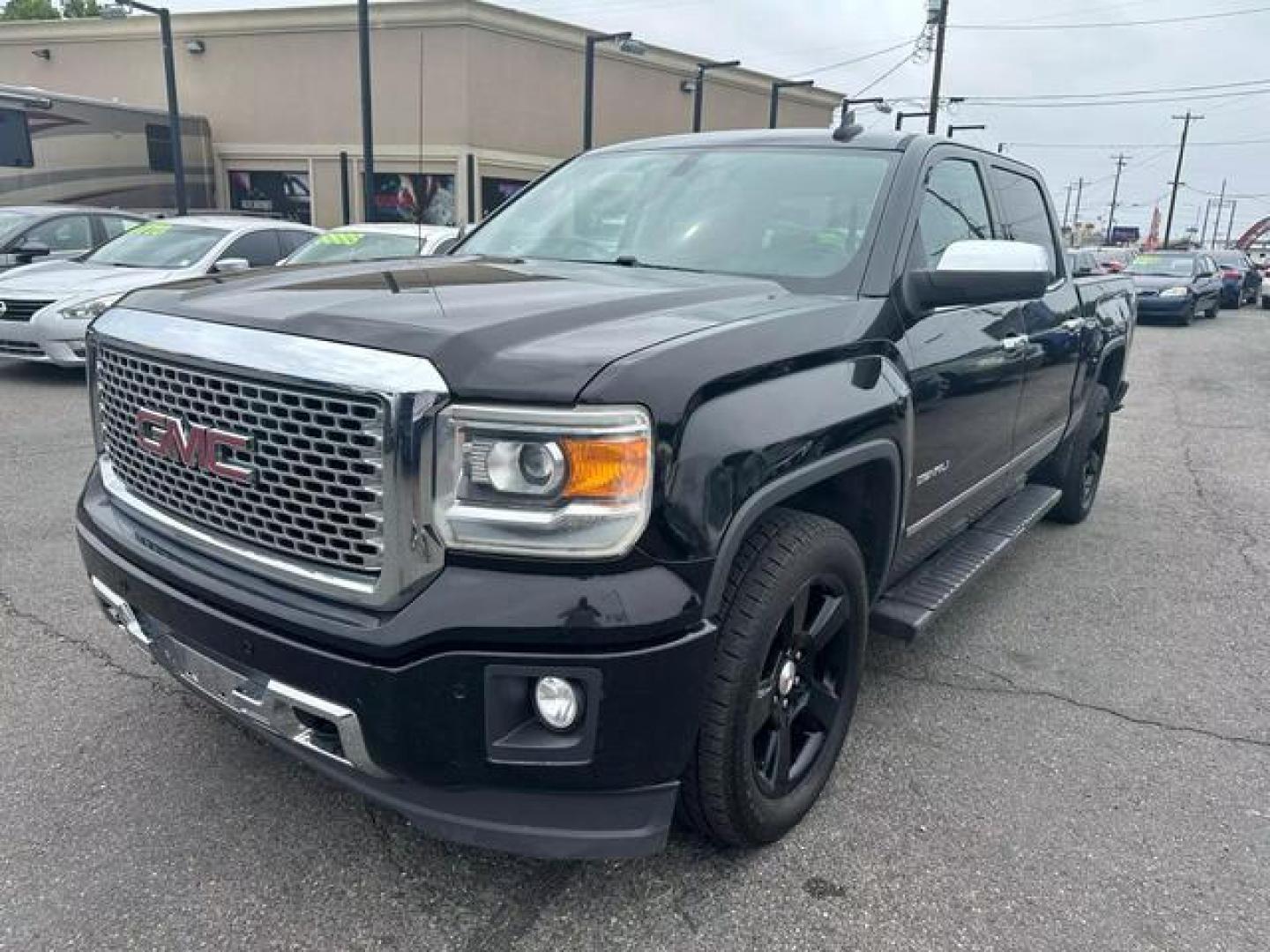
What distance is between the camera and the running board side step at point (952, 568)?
3031 millimetres

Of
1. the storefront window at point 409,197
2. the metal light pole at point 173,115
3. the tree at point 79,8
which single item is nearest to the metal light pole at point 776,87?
the storefront window at point 409,197

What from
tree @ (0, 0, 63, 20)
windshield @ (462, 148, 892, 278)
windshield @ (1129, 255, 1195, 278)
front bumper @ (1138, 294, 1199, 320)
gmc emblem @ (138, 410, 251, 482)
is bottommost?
front bumper @ (1138, 294, 1199, 320)

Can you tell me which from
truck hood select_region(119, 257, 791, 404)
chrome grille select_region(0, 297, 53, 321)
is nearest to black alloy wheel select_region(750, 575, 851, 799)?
truck hood select_region(119, 257, 791, 404)

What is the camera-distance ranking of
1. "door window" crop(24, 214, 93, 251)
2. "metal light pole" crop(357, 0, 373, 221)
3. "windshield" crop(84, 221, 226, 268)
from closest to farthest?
1. "windshield" crop(84, 221, 226, 268)
2. "door window" crop(24, 214, 93, 251)
3. "metal light pole" crop(357, 0, 373, 221)

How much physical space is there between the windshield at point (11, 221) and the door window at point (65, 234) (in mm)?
131

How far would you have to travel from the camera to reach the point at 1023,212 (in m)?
4.38

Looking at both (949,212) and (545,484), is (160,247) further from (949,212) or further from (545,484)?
(545,484)

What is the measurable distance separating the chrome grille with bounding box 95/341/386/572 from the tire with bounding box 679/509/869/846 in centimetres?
81

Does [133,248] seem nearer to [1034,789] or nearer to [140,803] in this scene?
[140,803]

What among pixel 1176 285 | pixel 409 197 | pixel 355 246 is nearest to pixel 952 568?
pixel 355 246

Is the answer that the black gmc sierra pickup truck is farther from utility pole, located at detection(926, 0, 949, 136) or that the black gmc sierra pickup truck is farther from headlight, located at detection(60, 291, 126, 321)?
utility pole, located at detection(926, 0, 949, 136)

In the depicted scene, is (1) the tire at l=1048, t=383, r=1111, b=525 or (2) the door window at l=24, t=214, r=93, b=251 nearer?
(1) the tire at l=1048, t=383, r=1111, b=525

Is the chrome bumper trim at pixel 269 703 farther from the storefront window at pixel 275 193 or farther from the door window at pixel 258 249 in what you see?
the storefront window at pixel 275 193

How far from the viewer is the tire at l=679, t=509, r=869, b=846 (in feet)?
7.01
